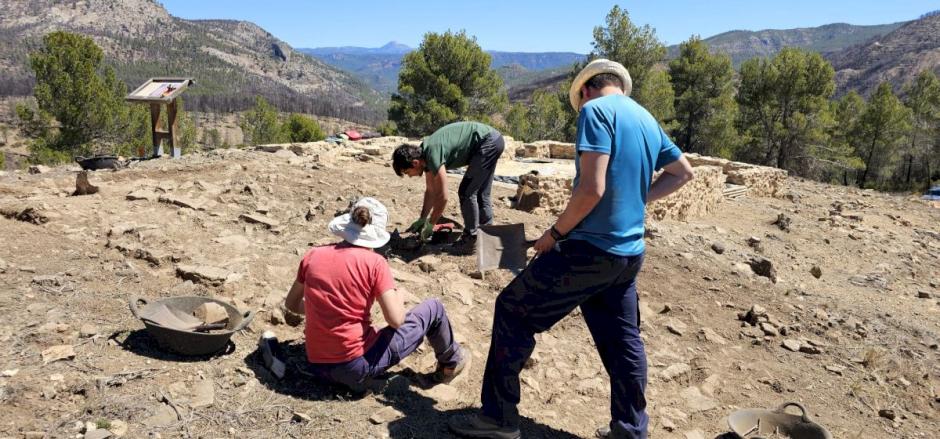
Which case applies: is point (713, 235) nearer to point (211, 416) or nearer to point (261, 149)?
point (211, 416)

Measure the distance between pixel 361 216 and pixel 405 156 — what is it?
158cm

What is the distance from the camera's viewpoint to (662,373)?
387 centimetres

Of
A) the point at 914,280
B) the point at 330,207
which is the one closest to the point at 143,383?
the point at 330,207

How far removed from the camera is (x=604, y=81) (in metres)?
2.49

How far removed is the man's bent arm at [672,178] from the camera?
2.71 meters

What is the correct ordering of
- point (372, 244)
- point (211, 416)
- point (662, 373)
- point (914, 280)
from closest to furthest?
point (211, 416)
point (372, 244)
point (662, 373)
point (914, 280)

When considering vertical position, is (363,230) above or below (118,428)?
above

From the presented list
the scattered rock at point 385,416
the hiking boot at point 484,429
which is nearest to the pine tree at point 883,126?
the hiking boot at point 484,429

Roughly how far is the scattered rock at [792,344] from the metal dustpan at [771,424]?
1732 millimetres

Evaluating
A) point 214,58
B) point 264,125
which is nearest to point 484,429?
point 264,125

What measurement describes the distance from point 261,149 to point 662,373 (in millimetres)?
8686

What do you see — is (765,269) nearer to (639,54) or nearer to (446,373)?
(446,373)

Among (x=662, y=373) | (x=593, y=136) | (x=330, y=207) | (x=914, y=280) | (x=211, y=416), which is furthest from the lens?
(x=914, y=280)

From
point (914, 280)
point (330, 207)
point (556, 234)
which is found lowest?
point (914, 280)
